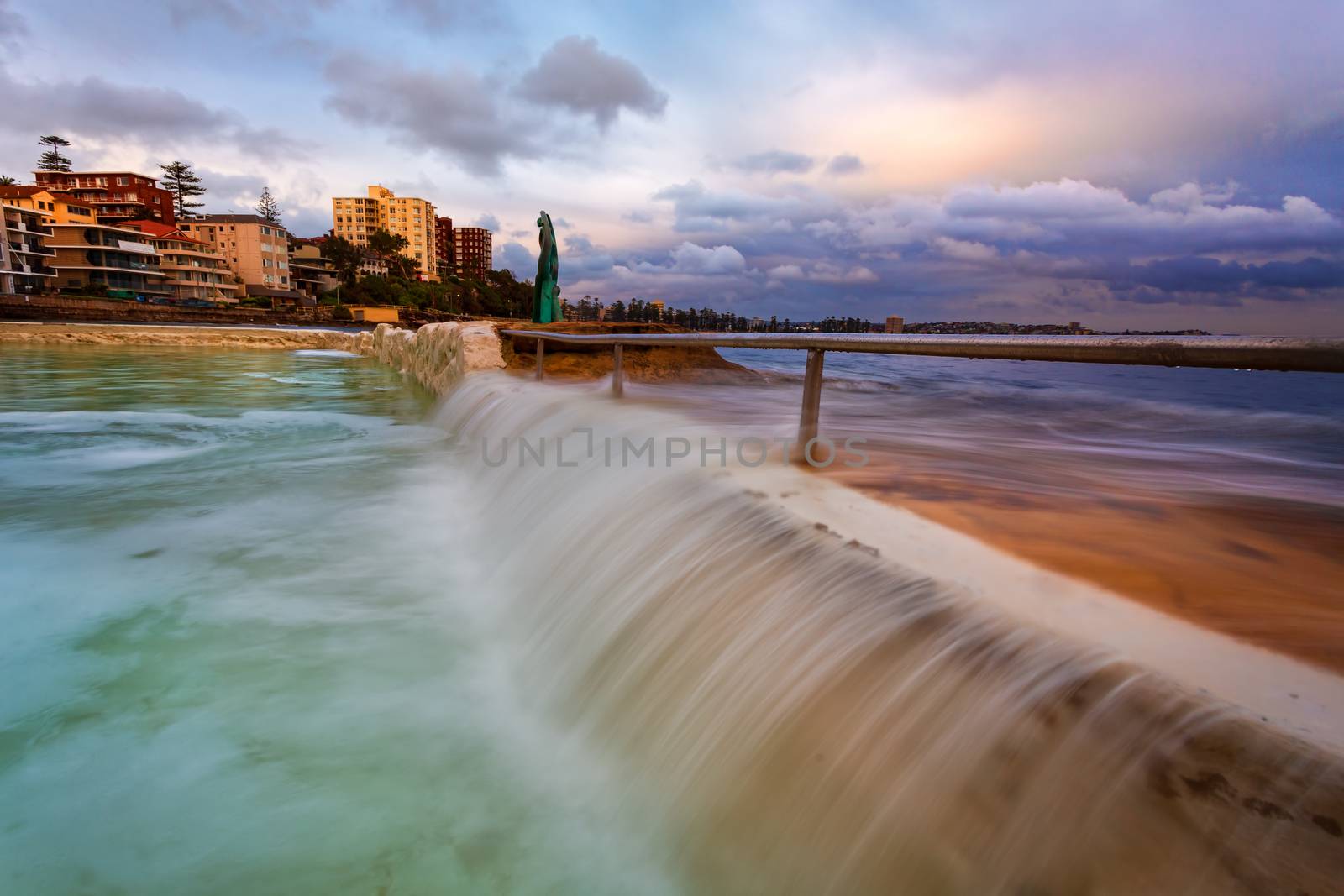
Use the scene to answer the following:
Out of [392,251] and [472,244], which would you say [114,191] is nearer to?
[392,251]

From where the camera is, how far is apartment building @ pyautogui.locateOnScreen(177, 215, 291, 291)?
74.9 metres

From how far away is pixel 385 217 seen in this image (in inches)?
4847

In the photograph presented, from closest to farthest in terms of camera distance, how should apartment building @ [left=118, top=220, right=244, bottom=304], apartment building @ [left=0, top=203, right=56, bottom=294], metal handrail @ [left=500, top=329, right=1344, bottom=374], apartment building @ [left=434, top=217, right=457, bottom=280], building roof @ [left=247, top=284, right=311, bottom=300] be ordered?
metal handrail @ [left=500, top=329, right=1344, bottom=374] → apartment building @ [left=0, top=203, right=56, bottom=294] → apartment building @ [left=118, top=220, right=244, bottom=304] → building roof @ [left=247, top=284, right=311, bottom=300] → apartment building @ [left=434, top=217, right=457, bottom=280]

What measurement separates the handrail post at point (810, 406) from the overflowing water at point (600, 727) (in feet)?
1.55

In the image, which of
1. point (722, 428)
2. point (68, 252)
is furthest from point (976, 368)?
point (68, 252)

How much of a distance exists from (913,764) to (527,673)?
64.4 inches

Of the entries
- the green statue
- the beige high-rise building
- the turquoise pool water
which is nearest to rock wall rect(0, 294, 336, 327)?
the green statue

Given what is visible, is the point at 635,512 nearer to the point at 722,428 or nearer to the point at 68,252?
the point at 722,428

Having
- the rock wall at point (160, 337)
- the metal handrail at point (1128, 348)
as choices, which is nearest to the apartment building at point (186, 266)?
the rock wall at point (160, 337)

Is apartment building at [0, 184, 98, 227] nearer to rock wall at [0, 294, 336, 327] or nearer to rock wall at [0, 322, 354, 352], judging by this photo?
rock wall at [0, 294, 336, 327]

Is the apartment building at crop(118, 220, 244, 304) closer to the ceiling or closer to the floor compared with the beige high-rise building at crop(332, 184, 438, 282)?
closer to the floor

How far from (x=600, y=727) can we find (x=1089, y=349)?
5.92 feet

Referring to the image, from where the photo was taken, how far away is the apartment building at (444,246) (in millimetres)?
135750

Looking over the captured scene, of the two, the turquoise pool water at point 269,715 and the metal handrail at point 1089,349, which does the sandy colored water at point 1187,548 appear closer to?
the metal handrail at point 1089,349
